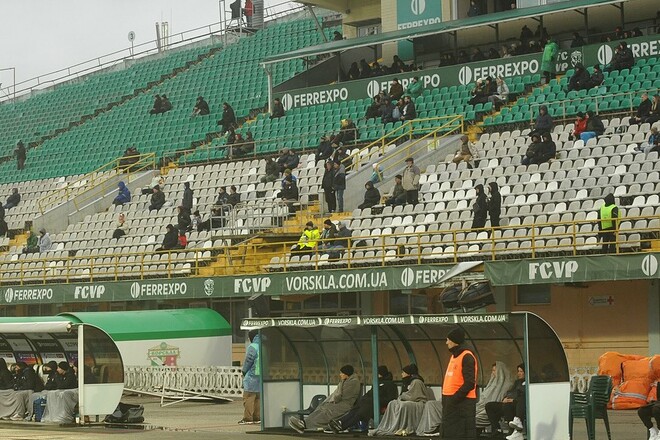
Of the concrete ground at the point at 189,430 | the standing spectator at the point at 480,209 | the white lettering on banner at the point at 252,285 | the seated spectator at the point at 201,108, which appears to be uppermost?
the seated spectator at the point at 201,108

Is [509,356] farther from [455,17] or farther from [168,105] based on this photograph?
[168,105]

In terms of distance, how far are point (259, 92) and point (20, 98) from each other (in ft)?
65.8

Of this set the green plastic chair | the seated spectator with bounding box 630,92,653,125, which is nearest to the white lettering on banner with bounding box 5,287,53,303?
the seated spectator with bounding box 630,92,653,125

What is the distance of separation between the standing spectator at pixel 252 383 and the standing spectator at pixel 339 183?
1299cm

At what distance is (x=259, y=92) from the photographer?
52.7 meters

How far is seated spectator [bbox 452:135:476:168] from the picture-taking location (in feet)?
120

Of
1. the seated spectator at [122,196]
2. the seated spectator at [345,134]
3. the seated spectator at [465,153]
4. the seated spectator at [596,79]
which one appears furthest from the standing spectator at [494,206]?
the seated spectator at [122,196]

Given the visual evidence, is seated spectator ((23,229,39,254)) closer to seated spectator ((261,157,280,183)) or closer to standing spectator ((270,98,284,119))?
seated spectator ((261,157,280,183))

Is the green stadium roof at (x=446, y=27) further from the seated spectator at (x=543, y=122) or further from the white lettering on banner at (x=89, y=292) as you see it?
the white lettering on banner at (x=89, y=292)

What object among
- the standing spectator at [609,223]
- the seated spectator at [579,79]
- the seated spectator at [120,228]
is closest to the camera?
the standing spectator at [609,223]

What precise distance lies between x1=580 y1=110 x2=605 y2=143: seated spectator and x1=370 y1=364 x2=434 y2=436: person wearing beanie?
16240 millimetres

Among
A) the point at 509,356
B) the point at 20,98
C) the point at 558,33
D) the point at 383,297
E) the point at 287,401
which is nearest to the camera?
the point at 509,356

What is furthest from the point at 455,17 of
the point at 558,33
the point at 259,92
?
the point at 259,92

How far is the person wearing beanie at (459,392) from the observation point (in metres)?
17.0
